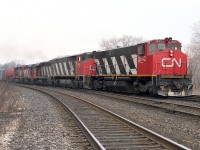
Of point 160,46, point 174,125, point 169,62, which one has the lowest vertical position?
point 174,125

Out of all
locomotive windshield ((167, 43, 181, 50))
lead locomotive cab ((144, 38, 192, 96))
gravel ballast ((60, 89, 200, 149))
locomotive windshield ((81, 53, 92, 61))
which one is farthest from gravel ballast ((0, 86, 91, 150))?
locomotive windshield ((81, 53, 92, 61))

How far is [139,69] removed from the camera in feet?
60.0

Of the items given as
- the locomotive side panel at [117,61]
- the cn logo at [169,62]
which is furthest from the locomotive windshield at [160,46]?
the locomotive side panel at [117,61]

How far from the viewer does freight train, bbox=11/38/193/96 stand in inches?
666

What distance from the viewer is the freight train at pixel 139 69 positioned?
16.9 metres

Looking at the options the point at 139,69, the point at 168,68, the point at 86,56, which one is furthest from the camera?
the point at 86,56

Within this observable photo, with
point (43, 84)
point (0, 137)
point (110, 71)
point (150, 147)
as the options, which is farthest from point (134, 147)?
point (43, 84)

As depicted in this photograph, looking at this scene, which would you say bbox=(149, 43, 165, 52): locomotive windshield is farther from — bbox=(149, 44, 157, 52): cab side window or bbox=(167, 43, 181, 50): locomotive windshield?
bbox=(167, 43, 181, 50): locomotive windshield

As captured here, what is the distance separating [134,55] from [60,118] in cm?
→ 965

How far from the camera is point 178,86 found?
16781mm

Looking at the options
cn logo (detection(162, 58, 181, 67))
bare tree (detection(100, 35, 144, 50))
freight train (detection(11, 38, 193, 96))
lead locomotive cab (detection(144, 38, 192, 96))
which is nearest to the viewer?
lead locomotive cab (detection(144, 38, 192, 96))

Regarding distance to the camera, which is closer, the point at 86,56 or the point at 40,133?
the point at 40,133

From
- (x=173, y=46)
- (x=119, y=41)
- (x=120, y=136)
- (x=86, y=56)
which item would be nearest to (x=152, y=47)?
(x=173, y=46)

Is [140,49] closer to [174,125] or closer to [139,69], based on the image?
[139,69]
